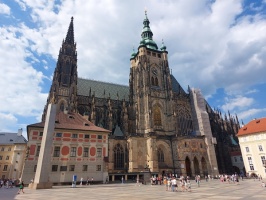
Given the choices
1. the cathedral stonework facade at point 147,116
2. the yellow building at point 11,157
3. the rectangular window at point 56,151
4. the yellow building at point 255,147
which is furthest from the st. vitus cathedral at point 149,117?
the yellow building at point 11,157

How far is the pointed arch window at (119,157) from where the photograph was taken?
39969 mm

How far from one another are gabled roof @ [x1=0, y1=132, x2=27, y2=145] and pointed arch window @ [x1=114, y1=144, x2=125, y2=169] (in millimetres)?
28940

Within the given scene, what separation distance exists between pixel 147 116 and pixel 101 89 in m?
18.4

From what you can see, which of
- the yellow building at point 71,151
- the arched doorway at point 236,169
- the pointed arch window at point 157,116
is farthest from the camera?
the arched doorway at point 236,169

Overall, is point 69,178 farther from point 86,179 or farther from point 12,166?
point 12,166

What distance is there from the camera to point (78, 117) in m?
34.3

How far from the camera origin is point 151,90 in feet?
160

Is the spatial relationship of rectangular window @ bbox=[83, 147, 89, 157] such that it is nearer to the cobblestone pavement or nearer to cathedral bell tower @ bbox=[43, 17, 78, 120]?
the cobblestone pavement

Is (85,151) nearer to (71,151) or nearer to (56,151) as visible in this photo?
(71,151)

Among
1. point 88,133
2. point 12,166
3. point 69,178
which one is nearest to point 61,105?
point 88,133

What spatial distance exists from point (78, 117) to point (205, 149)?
29.6 meters

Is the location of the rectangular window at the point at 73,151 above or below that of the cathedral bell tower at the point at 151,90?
below

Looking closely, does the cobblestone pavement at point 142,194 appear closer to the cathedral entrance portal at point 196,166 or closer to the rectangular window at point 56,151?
the rectangular window at point 56,151

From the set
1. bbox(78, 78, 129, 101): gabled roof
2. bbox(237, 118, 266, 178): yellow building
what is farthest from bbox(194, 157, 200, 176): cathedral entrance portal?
bbox(78, 78, 129, 101): gabled roof
